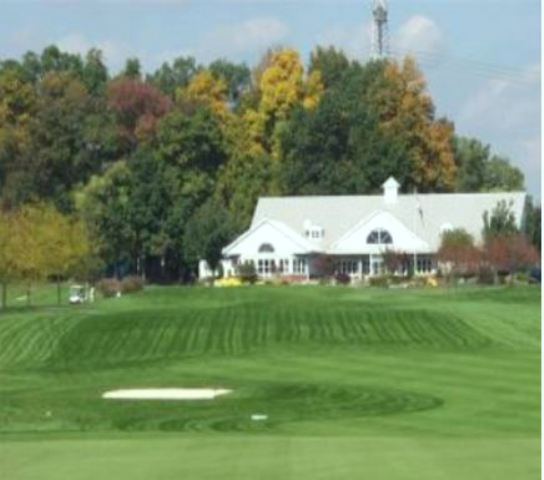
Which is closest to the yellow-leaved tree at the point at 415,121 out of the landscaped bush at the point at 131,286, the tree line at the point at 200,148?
the tree line at the point at 200,148

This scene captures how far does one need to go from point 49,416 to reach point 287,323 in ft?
91.1

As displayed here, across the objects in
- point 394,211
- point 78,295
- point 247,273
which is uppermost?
point 394,211

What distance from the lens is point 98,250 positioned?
101938mm

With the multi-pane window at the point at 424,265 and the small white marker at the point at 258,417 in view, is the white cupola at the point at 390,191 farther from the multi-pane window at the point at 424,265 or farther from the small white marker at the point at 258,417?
the small white marker at the point at 258,417

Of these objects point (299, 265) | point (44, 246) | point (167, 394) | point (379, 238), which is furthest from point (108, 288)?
point (167, 394)

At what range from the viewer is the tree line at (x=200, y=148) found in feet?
358

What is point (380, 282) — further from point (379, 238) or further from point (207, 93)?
point (207, 93)

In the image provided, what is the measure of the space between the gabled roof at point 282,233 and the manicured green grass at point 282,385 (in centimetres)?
2660

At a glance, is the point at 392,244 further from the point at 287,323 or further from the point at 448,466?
the point at 448,466

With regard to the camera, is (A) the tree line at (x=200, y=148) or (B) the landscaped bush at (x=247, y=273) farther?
(A) the tree line at (x=200, y=148)

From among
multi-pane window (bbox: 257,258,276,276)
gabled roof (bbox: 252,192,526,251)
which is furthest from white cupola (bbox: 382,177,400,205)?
multi-pane window (bbox: 257,258,276,276)

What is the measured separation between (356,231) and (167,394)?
72.2 meters

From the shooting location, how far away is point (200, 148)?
114688 millimetres

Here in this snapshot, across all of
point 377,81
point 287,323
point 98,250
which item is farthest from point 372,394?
point 377,81
